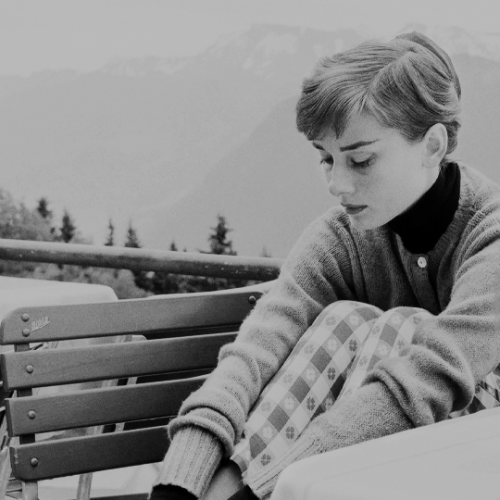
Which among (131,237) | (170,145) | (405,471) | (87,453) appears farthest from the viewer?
(170,145)

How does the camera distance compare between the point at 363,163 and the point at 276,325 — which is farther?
the point at 276,325

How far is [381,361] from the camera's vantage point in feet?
4.91

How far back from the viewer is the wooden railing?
2.94 metres

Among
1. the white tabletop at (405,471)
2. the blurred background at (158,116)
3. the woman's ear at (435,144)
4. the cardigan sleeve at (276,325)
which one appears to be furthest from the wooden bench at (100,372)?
the blurred background at (158,116)

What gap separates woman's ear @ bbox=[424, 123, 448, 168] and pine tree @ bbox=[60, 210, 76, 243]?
36.3m

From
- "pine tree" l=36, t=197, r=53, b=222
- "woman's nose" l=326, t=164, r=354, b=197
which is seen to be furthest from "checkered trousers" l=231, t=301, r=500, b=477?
"pine tree" l=36, t=197, r=53, b=222

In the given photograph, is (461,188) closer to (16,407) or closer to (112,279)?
(16,407)

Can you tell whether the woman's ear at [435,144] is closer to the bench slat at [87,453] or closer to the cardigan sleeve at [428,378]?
the cardigan sleeve at [428,378]

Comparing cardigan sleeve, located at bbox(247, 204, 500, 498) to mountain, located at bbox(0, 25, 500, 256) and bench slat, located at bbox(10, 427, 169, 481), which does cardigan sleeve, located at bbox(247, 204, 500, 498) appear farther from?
mountain, located at bbox(0, 25, 500, 256)

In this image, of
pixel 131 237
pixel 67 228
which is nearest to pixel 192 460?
pixel 131 237

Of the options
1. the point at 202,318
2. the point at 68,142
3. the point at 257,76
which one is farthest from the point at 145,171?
the point at 202,318

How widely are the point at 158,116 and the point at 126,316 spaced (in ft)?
159

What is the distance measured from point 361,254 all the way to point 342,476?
112 centimetres

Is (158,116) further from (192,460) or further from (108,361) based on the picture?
(192,460)
